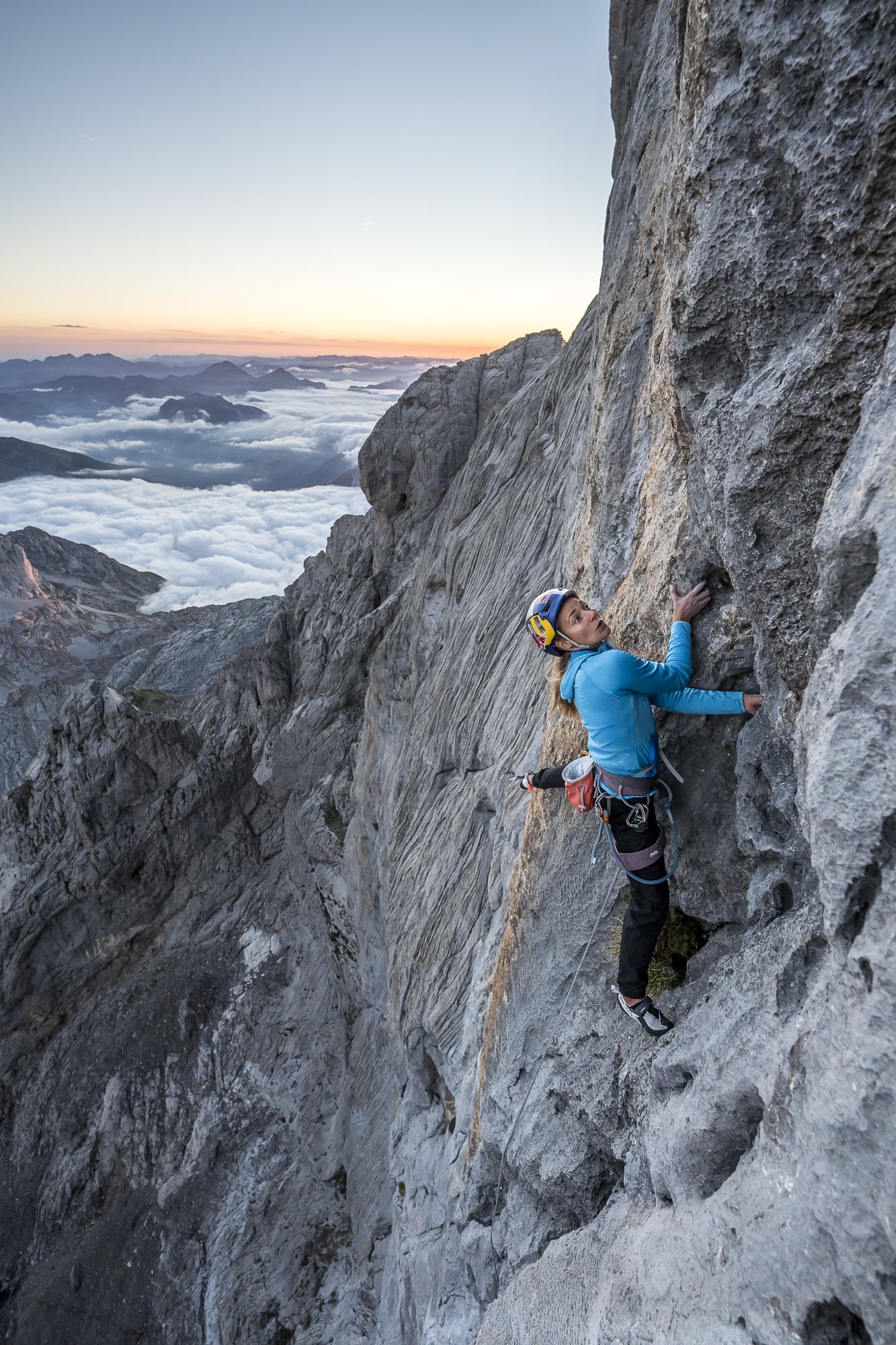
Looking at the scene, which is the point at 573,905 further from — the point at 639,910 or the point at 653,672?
the point at 653,672

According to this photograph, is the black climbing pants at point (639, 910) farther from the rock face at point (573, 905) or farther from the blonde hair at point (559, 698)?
the blonde hair at point (559, 698)

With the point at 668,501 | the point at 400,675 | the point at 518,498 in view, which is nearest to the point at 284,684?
the point at 400,675

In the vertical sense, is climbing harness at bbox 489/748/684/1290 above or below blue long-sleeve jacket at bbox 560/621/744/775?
below

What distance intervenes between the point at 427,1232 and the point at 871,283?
17204mm

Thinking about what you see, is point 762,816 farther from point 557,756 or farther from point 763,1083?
point 557,756

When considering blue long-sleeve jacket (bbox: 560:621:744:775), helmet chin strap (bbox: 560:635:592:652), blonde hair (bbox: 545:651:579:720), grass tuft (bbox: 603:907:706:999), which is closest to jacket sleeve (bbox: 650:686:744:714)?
blue long-sleeve jacket (bbox: 560:621:744:775)

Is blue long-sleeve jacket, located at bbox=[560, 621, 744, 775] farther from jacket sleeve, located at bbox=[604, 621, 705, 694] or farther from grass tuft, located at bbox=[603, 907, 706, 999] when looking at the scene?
grass tuft, located at bbox=[603, 907, 706, 999]

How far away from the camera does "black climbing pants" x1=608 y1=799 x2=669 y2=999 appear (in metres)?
6.59

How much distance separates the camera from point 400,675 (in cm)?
2177

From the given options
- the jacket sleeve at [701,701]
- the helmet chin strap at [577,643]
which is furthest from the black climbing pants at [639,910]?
the helmet chin strap at [577,643]

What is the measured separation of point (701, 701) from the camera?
5.84 meters

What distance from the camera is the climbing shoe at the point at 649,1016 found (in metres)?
6.76

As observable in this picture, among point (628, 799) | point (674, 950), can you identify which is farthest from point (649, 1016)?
point (628, 799)

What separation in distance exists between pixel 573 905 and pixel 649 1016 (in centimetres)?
157
